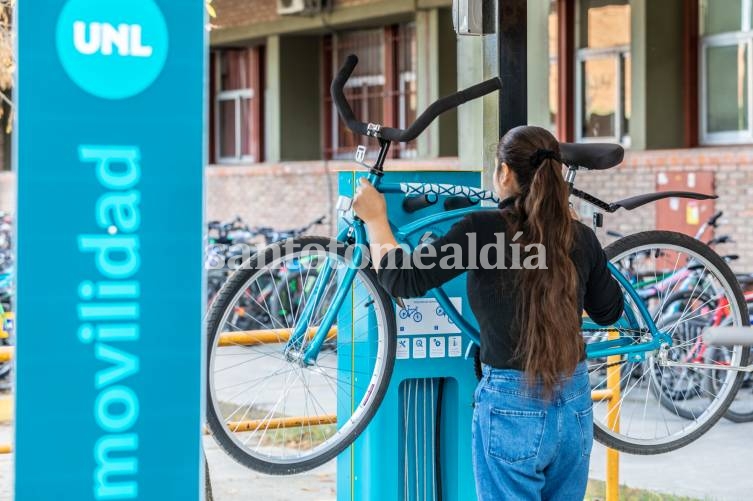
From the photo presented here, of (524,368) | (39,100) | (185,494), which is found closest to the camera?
(39,100)

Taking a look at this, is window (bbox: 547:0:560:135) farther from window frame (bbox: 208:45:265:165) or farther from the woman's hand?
the woman's hand

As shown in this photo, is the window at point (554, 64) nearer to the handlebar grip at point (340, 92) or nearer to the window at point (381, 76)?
the window at point (381, 76)

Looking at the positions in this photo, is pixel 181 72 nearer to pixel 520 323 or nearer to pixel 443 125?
pixel 520 323

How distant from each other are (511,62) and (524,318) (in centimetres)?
134

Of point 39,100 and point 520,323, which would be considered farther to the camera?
point 520,323

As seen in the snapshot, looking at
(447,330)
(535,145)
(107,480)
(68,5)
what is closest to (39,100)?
(68,5)

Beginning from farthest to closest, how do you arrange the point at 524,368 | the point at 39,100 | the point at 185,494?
the point at 524,368
the point at 185,494
the point at 39,100

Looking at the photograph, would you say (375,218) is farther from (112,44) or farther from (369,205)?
(112,44)

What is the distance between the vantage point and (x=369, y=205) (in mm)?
3779

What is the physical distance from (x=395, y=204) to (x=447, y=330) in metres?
0.49

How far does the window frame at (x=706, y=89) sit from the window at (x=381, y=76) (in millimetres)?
4185

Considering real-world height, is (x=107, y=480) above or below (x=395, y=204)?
below

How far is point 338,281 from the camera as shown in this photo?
4086 mm

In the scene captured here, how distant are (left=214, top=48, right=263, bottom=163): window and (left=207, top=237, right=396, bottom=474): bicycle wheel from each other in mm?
13304
